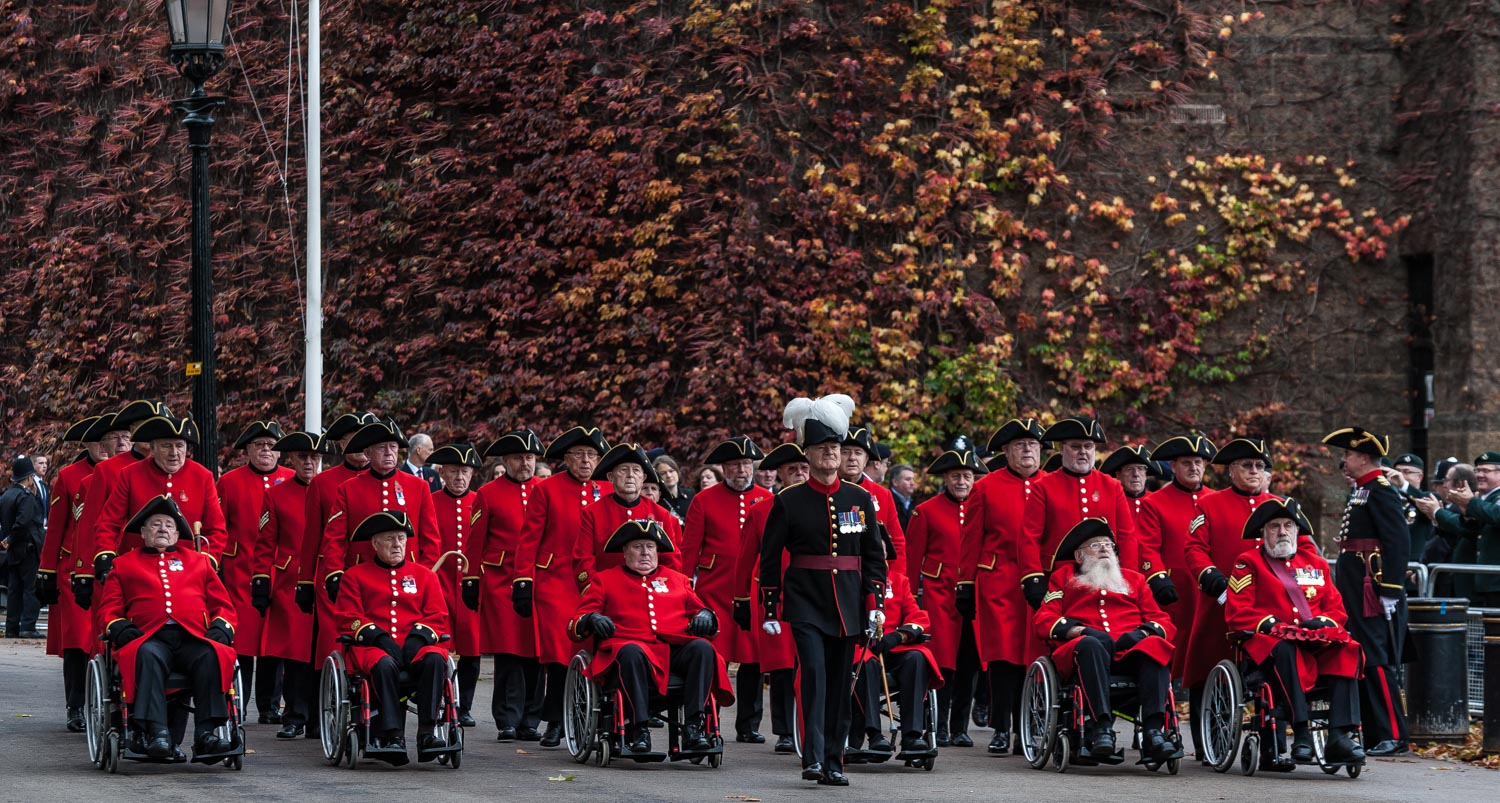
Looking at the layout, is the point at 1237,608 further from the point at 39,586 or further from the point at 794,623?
the point at 39,586

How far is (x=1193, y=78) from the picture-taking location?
21.0 m

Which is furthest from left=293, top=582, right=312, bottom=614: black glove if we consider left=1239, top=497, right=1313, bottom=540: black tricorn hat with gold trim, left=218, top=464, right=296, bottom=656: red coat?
left=1239, top=497, right=1313, bottom=540: black tricorn hat with gold trim

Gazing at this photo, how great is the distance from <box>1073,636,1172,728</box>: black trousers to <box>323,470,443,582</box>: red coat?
4.06 meters

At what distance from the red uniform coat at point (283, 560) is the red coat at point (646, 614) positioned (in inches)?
102

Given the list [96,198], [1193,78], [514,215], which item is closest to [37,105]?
[96,198]

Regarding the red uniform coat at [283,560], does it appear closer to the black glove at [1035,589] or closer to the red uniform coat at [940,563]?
the red uniform coat at [940,563]

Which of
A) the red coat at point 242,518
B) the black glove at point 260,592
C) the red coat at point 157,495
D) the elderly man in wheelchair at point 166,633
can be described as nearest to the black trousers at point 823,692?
the elderly man in wheelchair at point 166,633

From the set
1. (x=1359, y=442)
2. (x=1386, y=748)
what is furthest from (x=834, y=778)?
(x=1359, y=442)

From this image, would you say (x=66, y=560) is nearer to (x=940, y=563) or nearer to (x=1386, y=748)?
(x=940, y=563)

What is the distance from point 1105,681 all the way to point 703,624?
2260 mm

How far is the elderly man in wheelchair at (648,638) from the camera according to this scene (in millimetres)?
11742

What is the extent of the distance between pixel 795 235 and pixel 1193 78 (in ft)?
14.0

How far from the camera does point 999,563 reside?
13320 millimetres

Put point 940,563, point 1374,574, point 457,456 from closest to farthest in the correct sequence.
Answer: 1. point 1374,574
2. point 940,563
3. point 457,456
